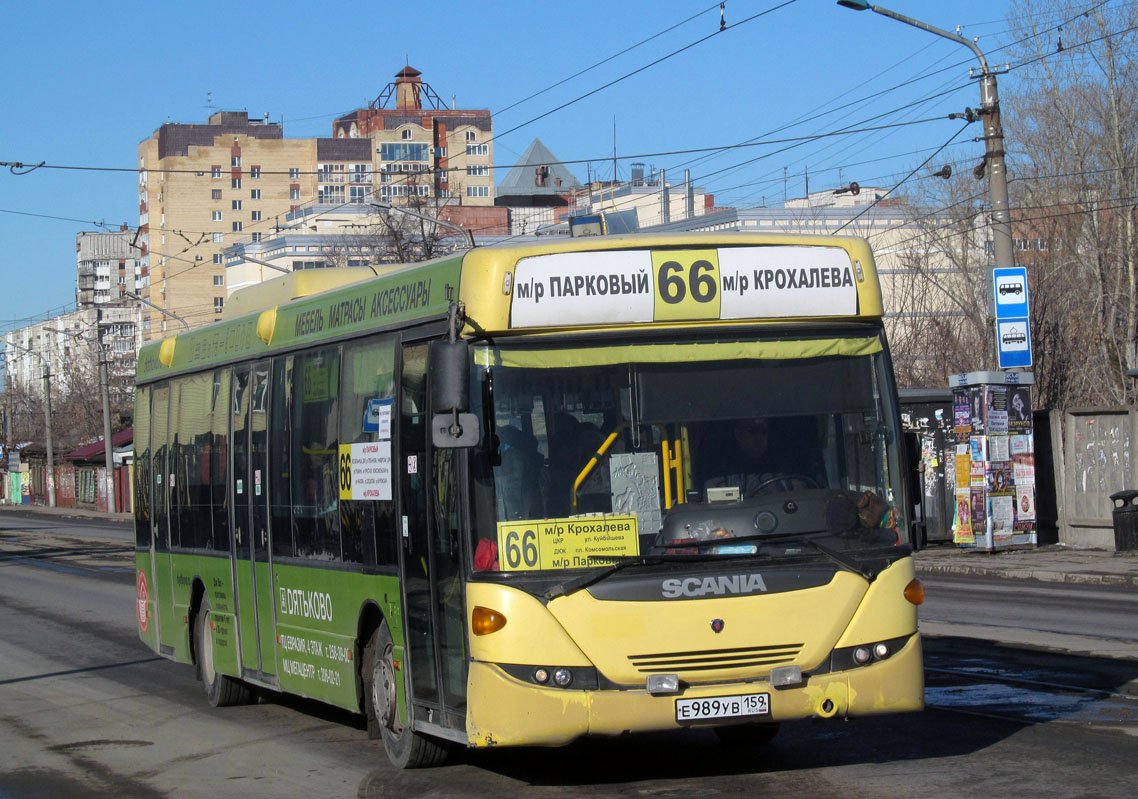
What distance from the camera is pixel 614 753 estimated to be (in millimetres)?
8797

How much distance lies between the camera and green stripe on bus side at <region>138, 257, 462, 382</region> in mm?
8008

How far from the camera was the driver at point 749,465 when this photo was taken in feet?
23.8

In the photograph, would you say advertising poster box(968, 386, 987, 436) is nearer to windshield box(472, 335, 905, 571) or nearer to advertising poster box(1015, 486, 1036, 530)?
advertising poster box(1015, 486, 1036, 530)

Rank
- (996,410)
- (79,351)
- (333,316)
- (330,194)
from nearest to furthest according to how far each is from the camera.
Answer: (333,316) < (996,410) < (79,351) < (330,194)

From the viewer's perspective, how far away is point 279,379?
10469 millimetres

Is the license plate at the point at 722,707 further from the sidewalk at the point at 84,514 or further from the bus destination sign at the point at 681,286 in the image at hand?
the sidewalk at the point at 84,514

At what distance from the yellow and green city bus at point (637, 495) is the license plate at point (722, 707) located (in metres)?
0.01

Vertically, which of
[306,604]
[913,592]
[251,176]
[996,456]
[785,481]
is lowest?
[306,604]

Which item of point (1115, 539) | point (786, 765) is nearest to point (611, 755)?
point (786, 765)

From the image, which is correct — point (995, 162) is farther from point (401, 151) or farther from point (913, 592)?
point (401, 151)

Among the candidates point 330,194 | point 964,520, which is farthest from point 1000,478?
point 330,194

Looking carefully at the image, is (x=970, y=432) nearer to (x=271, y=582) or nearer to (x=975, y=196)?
(x=271, y=582)

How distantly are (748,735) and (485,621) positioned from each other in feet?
8.07

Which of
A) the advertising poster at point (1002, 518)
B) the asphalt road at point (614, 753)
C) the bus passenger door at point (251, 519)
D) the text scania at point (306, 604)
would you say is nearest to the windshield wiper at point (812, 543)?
the asphalt road at point (614, 753)
